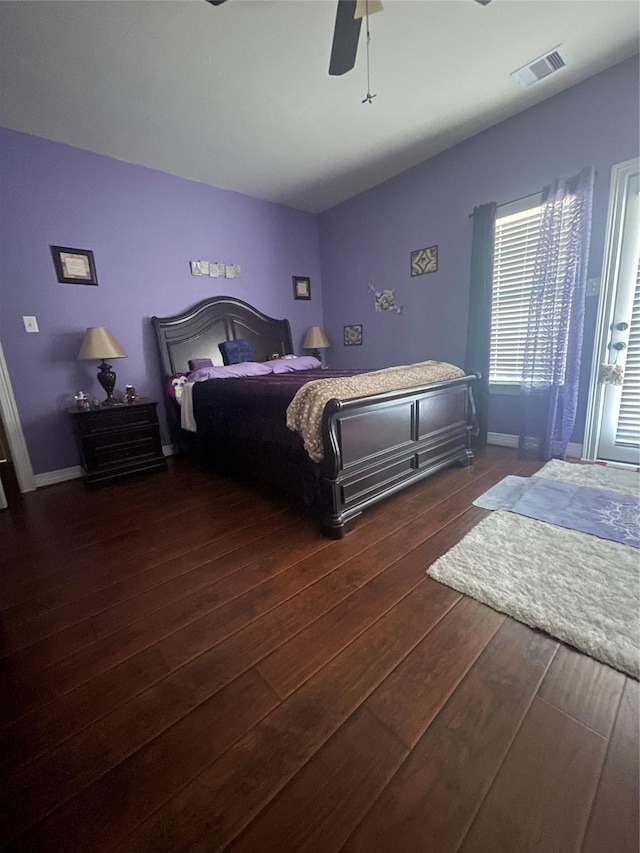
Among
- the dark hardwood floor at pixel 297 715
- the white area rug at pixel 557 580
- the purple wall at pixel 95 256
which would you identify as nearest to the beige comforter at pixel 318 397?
the dark hardwood floor at pixel 297 715

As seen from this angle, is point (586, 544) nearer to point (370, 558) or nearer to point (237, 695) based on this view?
point (370, 558)

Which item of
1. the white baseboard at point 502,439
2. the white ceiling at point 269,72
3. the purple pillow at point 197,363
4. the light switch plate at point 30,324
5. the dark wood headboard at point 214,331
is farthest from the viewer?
the purple pillow at point 197,363

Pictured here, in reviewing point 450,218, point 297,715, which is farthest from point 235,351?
point 297,715

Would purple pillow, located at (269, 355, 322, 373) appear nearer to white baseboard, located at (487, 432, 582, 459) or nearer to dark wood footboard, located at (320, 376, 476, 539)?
dark wood footboard, located at (320, 376, 476, 539)

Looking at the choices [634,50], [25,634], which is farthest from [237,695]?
[634,50]

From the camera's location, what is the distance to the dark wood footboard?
1.85m

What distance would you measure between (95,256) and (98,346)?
2.85 feet

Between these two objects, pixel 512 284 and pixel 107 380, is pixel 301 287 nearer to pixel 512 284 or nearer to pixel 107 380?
pixel 512 284

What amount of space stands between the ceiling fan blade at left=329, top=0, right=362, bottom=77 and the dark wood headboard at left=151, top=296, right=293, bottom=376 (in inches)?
92.4

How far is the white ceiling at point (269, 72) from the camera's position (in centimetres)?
178

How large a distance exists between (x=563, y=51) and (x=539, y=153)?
616 millimetres

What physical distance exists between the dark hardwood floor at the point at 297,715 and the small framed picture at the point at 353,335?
124 inches

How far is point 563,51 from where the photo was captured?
7.00 feet

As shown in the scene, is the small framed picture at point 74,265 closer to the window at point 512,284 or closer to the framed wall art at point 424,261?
the framed wall art at point 424,261
